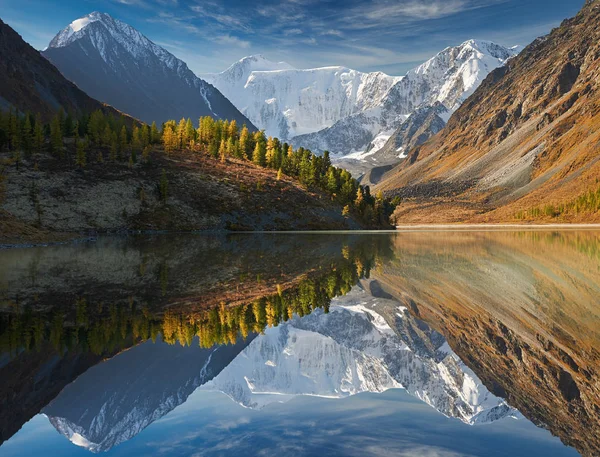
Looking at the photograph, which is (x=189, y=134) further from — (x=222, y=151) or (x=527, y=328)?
(x=527, y=328)

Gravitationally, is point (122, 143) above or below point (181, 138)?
below

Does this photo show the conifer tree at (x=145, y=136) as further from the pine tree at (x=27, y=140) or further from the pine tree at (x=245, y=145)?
the pine tree at (x=27, y=140)

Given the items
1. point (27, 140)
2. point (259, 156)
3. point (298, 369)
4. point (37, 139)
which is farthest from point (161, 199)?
point (298, 369)

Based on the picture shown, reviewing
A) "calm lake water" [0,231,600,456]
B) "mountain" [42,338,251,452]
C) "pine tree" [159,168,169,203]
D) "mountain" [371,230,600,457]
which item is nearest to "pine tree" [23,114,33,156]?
"pine tree" [159,168,169,203]

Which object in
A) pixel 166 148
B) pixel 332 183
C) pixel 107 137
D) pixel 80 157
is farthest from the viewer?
pixel 166 148

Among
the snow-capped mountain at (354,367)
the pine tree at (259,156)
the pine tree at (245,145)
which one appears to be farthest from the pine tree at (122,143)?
the snow-capped mountain at (354,367)

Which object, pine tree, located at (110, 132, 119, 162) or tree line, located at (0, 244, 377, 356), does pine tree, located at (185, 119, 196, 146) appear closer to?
pine tree, located at (110, 132, 119, 162)
